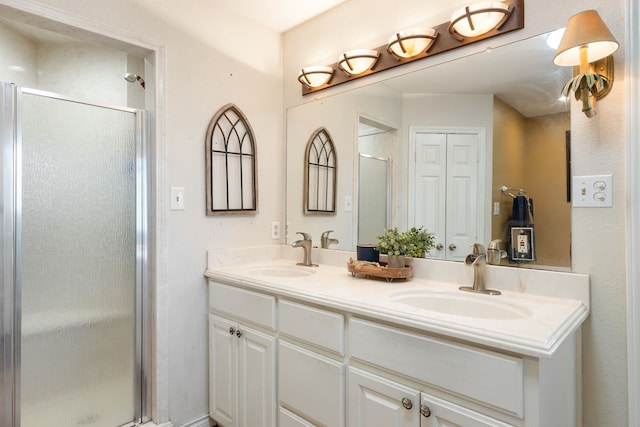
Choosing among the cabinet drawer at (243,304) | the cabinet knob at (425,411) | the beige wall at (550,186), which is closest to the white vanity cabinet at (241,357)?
the cabinet drawer at (243,304)

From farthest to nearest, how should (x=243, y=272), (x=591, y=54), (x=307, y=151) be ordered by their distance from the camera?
(x=307, y=151) → (x=243, y=272) → (x=591, y=54)

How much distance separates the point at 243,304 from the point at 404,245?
2.59 ft

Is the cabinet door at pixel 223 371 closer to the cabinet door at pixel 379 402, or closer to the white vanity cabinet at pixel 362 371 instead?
the white vanity cabinet at pixel 362 371

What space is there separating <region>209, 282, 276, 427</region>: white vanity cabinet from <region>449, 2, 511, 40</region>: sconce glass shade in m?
1.38

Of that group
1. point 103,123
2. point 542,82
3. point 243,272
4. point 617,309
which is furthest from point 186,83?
point 617,309

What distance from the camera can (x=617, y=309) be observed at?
1.18 meters

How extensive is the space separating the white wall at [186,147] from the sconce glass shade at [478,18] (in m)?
1.18

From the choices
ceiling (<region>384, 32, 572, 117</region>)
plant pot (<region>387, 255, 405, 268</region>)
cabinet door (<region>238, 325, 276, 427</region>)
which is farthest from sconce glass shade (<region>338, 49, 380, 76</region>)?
cabinet door (<region>238, 325, 276, 427</region>)

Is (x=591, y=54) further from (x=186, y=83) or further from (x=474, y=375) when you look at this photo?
(x=186, y=83)

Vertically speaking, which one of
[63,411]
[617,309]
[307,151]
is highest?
[307,151]

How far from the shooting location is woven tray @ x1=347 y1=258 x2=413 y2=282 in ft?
5.11

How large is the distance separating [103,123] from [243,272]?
3.15 feet

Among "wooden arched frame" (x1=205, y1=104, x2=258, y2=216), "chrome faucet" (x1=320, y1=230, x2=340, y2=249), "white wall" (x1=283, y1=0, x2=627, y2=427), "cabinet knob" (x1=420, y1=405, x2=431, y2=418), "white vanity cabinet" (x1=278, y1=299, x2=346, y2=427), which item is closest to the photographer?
"cabinet knob" (x1=420, y1=405, x2=431, y2=418)

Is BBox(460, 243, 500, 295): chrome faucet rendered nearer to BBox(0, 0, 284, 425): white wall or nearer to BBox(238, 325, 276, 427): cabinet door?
BBox(238, 325, 276, 427): cabinet door
